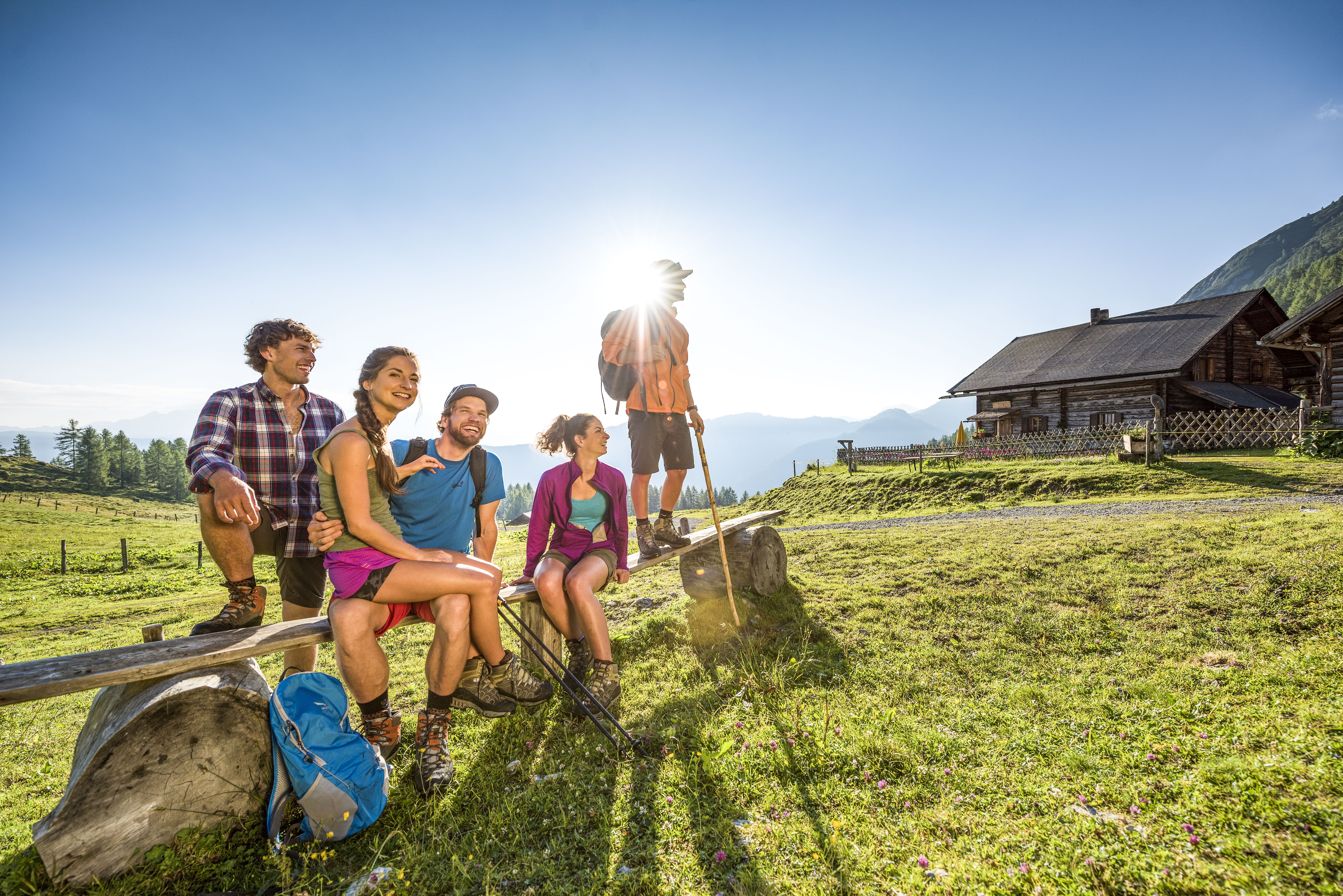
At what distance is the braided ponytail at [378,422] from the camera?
3482mm

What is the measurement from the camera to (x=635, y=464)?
19.1 feet

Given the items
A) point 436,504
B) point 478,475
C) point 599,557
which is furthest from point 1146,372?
point 436,504

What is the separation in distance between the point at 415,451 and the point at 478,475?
49 cm

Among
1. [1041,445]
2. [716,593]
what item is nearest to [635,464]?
[716,593]

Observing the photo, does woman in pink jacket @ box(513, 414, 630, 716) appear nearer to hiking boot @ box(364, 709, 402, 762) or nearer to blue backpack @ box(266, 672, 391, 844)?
hiking boot @ box(364, 709, 402, 762)

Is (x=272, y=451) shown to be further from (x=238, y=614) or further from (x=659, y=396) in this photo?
(x=659, y=396)

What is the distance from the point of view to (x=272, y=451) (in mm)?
3904

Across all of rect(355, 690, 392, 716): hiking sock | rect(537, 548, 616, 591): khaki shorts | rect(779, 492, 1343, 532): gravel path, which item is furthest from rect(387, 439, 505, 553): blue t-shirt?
rect(779, 492, 1343, 532): gravel path

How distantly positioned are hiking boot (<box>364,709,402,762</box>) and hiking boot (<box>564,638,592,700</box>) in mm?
1218

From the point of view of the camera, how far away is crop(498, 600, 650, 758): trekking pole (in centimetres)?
372

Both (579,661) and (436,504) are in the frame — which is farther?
(579,661)

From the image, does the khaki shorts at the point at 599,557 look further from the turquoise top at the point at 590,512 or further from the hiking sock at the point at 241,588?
the hiking sock at the point at 241,588

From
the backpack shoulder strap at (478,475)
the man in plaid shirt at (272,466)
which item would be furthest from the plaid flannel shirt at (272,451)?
the backpack shoulder strap at (478,475)

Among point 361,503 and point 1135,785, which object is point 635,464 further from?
point 1135,785
